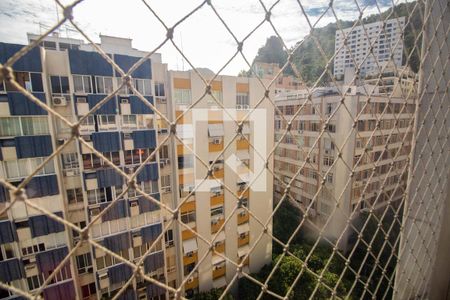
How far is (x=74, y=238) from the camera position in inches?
125

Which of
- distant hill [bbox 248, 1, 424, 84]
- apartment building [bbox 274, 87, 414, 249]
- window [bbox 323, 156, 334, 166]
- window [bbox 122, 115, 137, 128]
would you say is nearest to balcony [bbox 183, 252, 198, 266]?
window [bbox 122, 115, 137, 128]

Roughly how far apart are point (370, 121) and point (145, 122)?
4.44 meters

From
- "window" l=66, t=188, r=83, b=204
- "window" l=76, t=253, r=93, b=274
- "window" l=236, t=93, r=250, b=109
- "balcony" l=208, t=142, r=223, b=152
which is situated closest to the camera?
"window" l=66, t=188, r=83, b=204

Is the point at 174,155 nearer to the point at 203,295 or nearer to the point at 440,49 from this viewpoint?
the point at 203,295

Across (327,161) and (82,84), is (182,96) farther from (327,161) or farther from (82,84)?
(327,161)

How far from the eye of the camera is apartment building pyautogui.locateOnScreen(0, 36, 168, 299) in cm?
265

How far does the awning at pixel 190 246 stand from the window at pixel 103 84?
247 cm

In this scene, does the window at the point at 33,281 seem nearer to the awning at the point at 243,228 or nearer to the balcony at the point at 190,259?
the balcony at the point at 190,259

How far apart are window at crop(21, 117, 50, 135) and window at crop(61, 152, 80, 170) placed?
13.9 inches

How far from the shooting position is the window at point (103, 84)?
9.70 ft

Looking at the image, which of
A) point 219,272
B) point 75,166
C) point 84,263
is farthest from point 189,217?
point 75,166

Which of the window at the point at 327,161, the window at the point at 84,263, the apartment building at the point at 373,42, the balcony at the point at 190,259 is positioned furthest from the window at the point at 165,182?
the window at the point at 327,161

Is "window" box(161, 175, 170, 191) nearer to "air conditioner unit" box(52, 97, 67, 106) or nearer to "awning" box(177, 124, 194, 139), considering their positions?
"awning" box(177, 124, 194, 139)

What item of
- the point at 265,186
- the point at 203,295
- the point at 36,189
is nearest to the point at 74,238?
the point at 36,189
